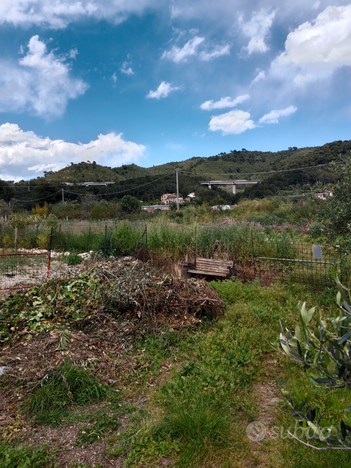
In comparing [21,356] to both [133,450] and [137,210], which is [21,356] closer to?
[133,450]

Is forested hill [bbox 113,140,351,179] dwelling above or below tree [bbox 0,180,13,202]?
above

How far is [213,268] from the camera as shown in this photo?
712 cm

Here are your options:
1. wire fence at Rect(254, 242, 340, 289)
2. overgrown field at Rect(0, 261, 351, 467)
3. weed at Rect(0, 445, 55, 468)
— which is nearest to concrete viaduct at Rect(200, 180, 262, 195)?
wire fence at Rect(254, 242, 340, 289)

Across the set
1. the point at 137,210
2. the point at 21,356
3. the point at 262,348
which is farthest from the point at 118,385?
the point at 137,210

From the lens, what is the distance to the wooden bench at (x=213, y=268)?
6.91m

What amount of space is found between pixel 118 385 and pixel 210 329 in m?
1.78

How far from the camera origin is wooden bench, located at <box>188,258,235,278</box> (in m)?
6.91

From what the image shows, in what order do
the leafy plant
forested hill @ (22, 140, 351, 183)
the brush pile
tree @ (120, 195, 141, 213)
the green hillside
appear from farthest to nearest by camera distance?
the green hillside
forested hill @ (22, 140, 351, 183)
tree @ (120, 195, 141, 213)
the brush pile
the leafy plant

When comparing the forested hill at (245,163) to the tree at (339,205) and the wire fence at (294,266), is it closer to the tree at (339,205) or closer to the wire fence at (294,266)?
the wire fence at (294,266)

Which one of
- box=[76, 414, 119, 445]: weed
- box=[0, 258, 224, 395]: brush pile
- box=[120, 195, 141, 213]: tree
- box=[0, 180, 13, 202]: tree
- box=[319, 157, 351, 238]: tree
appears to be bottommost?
box=[76, 414, 119, 445]: weed

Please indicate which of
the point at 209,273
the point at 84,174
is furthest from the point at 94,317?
the point at 84,174

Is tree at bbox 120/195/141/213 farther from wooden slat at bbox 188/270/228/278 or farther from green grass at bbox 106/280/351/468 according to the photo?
green grass at bbox 106/280/351/468

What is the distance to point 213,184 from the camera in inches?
1623

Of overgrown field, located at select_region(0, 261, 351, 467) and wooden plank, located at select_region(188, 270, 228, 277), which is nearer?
overgrown field, located at select_region(0, 261, 351, 467)
